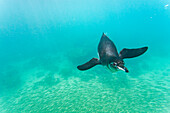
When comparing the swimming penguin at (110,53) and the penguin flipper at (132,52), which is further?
the penguin flipper at (132,52)

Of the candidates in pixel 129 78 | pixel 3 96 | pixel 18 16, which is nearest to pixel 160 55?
pixel 129 78

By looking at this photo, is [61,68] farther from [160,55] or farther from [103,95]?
[160,55]

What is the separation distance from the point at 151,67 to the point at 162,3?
164 m

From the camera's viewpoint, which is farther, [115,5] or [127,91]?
[115,5]

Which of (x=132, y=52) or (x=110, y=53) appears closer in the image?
(x=110, y=53)

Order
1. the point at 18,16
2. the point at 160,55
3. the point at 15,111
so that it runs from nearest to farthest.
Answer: the point at 15,111
the point at 160,55
the point at 18,16

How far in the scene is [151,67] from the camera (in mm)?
24719

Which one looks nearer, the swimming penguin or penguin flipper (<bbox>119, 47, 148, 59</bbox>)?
the swimming penguin

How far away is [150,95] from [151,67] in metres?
11.4

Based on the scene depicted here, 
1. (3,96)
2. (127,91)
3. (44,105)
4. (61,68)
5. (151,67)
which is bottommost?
(127,91)

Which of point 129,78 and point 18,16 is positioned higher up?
point 18,16

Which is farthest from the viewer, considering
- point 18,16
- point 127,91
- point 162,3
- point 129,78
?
point 162,3

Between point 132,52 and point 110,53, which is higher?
point 110,53

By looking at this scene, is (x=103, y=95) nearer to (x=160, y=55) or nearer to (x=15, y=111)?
(x=15, y=111)
